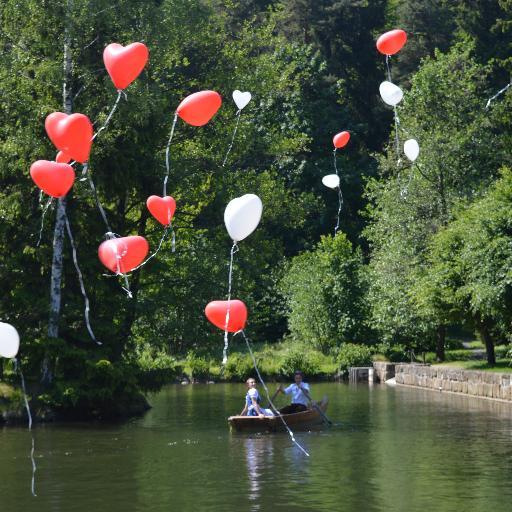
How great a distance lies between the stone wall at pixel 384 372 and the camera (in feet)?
142

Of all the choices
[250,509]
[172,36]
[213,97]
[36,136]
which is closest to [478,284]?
[172,36]

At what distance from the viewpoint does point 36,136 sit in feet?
93.6

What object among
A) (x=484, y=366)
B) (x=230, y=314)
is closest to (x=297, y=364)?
(x=484, y=366)

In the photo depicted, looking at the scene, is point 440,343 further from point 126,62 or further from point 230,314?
point 126,62

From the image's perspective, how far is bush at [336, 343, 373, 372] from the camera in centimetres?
4550

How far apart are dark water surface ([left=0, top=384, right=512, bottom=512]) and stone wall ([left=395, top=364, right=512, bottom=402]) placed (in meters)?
1.82

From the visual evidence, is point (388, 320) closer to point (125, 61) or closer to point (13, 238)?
point (13, 238)

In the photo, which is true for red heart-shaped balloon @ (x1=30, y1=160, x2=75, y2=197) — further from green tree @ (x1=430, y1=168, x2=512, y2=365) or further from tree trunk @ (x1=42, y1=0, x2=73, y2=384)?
green tree @ (x1=430, y1=168, x2=512, y2=365)

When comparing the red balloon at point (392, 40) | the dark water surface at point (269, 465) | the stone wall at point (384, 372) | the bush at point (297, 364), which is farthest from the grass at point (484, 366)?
the red balloon at point (392, 40)

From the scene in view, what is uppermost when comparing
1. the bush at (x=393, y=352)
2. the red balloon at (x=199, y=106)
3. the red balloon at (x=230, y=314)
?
the red balloon at (x=199, y=106)

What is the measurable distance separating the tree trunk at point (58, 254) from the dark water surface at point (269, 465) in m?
2.38

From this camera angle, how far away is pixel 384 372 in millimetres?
43531

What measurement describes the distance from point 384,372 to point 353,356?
2.38 m

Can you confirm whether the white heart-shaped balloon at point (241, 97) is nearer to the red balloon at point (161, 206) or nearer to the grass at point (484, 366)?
the red balloon at point (161, 206)
